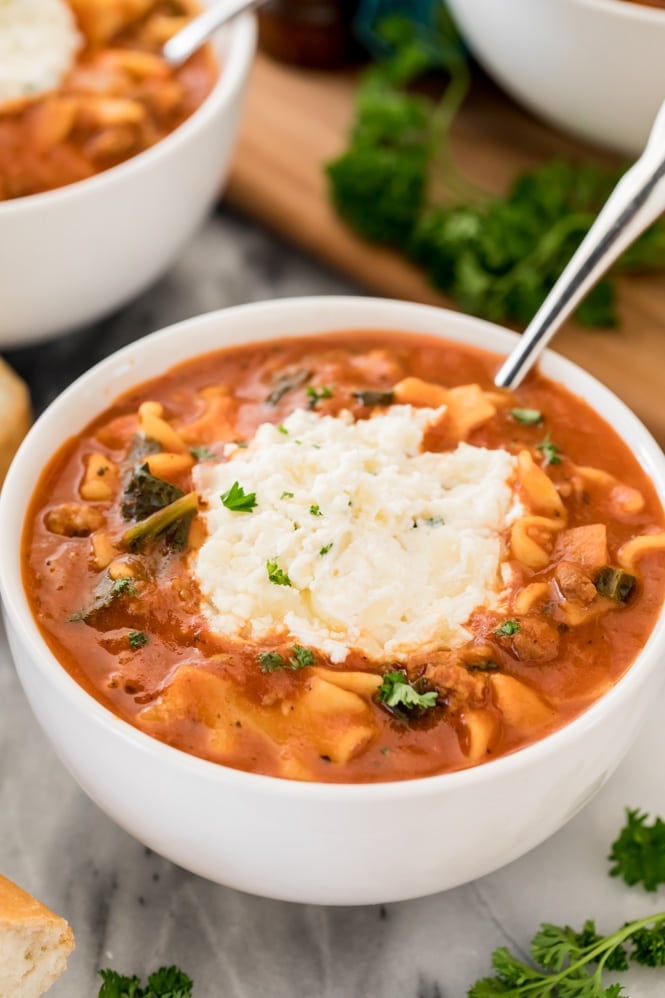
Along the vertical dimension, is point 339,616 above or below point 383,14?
above

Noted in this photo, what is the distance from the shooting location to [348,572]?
2635 mm

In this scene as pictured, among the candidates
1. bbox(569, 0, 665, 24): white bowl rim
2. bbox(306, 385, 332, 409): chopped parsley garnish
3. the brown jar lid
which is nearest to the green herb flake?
bbox(306, 385, 332, 409): chopped parsley garnish

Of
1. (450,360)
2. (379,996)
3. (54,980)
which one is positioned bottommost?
(54,980)

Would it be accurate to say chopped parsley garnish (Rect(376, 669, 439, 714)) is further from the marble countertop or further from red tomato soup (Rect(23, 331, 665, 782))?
the marble countertop

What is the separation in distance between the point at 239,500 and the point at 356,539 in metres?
0.27

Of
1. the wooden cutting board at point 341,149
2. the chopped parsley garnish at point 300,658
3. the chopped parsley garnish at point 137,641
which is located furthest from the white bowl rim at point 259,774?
the wooden cutting board at point 341,149

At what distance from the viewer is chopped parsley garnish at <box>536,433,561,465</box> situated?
9.75ft

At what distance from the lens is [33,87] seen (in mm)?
3822

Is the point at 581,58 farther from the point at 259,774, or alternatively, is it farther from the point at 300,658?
the point at 259,774

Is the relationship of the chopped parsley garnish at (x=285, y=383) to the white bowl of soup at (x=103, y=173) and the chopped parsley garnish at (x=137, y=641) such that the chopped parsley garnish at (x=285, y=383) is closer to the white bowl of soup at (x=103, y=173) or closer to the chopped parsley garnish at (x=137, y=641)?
the chopped parsley garnish at (x=137, y=641)

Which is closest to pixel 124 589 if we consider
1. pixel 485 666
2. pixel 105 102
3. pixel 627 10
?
pixel 485 666

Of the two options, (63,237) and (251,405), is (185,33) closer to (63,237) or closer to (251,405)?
(63,237)

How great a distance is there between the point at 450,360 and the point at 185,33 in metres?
1.64

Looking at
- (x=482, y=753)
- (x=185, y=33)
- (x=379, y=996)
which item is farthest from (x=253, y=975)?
(x=185, y=33)
